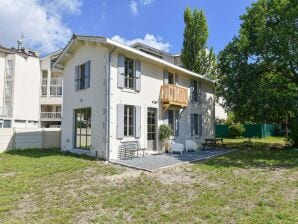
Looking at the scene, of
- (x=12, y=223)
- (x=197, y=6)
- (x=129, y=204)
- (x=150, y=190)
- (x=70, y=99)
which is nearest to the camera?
(x=12, y=223)

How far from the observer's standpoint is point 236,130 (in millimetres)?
29688

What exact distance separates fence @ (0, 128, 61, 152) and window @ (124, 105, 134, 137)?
6.77 metres

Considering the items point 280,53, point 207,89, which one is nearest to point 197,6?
point 207,89

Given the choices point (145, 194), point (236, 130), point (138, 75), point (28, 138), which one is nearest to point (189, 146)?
point (138, 75)

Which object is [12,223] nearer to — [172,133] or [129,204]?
[129,204]

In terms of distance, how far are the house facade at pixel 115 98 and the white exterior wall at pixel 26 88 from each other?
17.7 m

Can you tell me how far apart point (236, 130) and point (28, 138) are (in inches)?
815

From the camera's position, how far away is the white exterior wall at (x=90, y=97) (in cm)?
1374

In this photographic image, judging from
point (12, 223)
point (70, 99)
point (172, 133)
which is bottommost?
point (12, 223)

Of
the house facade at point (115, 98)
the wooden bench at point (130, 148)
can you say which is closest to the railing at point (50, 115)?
the house facade at point (115, 98)

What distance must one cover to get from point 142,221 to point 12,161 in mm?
9307

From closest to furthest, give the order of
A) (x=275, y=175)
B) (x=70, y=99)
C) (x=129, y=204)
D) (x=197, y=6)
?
(x=129, y=204) → (x=275, y=175) → (x=70, y=99) → (x=197, y=6)

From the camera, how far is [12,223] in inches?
216

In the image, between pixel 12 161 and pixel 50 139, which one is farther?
pixel 50 139
